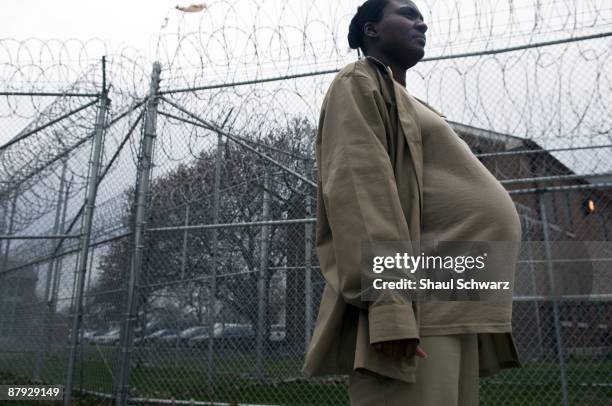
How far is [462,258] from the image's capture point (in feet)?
5.23

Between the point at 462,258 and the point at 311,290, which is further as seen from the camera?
the point at 311,290

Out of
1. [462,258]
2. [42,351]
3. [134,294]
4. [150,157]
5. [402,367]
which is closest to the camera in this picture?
[402,367]

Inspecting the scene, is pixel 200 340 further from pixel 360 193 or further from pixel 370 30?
pixel 360 193

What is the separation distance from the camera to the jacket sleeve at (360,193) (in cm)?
136

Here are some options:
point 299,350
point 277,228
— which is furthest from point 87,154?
point 299,350

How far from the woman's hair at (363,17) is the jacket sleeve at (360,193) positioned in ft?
1.61

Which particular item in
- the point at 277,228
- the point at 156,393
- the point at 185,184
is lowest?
the point at 156,393

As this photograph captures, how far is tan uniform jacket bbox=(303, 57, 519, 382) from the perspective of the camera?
1374mm

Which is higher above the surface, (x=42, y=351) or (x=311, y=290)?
(x=311, y=290)

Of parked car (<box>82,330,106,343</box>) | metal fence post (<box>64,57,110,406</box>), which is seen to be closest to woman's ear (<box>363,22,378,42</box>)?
metal fence post (<box>64,57,110,406</box>)

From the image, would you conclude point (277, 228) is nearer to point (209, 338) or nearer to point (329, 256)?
point (209, 338)

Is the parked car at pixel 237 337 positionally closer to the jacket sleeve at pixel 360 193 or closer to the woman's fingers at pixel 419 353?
the jacket sleeve at pixel 360 193

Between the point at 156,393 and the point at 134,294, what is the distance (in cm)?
127

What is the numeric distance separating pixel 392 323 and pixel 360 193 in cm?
37
